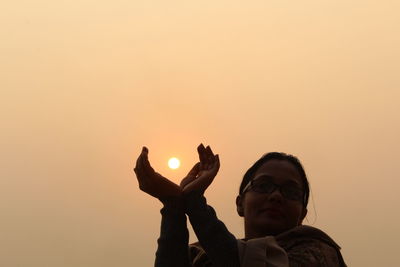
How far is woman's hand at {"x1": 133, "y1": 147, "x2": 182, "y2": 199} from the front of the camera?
2.48 m

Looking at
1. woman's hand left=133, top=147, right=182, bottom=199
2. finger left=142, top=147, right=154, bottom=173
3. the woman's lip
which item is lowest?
the woman's lip

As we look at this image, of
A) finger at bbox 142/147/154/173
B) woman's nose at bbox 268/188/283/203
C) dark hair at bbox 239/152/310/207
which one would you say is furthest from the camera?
dark hair at bbox 239/152/310/207

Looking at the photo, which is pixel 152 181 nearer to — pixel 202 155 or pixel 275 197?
pixel 202 155

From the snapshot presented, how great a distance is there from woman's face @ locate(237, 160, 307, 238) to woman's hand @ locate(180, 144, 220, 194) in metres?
0.41

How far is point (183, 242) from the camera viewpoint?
8.45 ft

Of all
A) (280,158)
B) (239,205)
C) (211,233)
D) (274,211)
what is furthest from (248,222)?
(211,233)

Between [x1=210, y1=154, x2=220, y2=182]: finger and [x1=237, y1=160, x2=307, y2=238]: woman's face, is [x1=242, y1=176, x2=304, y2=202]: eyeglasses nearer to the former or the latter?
[x1=237, y1=160, x2=307, y2=238]: woman's face

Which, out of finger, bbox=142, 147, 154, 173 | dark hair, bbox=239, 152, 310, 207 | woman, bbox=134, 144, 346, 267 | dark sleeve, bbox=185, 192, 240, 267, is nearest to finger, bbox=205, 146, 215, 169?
woman, bbox=134, 144, 346, 267

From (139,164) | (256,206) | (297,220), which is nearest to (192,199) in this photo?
(139,164)

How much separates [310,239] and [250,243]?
0.42 meters

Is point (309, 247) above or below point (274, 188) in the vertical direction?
below

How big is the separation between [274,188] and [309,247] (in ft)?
1.49

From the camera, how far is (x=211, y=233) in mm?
2375

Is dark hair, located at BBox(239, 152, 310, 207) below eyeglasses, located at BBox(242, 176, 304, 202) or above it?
above
